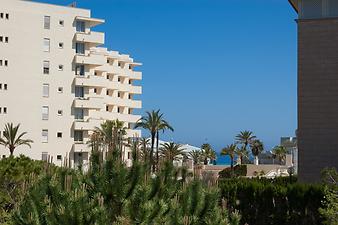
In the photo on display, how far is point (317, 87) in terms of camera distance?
23.2 m

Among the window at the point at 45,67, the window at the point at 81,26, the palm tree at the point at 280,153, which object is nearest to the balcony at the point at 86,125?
the window at the point at 45,67

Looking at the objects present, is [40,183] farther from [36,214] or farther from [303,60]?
[303,60]

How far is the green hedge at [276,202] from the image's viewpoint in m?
20.1

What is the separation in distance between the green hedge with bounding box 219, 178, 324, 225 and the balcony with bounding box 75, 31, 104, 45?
A: 4635 centimetres

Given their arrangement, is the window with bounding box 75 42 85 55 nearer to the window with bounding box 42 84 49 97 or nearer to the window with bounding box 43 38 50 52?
the window with bounding box 43 38 50 52

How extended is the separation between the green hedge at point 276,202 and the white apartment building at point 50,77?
40.8 m

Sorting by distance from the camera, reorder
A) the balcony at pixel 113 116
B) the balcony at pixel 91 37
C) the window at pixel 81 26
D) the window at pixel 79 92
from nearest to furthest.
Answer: the balcony at pixel 91 37
the window at pixel 81 26
the window at pixel 79 92
the balcony at pixel 113 116

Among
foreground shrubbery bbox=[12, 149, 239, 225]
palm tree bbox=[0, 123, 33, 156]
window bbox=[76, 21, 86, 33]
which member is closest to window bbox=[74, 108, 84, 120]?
palm tree bbox=[0, 123, 33, 156]

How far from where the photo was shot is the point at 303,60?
23.4m

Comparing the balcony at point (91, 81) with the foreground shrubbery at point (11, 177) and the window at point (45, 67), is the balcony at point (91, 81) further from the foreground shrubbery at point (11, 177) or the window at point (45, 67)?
the foreground shrubbery at point (11, 177)

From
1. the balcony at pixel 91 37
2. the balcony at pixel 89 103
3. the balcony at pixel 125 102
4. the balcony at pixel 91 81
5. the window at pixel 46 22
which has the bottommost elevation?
the balcony at pixel 89 103

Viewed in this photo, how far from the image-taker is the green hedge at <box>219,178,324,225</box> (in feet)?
65.8

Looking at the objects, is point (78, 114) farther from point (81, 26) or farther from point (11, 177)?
point (11, 177)

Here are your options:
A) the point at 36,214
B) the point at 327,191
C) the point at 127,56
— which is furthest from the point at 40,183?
the point at 127,56
